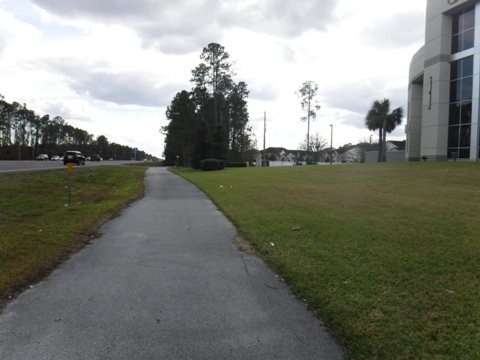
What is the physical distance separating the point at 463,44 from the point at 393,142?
78292mm

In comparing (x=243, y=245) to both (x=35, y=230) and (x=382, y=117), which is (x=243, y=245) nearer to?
(x=35, y=230)

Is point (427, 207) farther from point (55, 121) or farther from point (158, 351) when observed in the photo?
point (55, 121)

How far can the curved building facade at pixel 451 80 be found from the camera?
28953 mm

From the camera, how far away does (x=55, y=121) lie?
100875 millimetres

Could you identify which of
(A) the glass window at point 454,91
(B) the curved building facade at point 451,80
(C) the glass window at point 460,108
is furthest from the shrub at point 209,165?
(A) the glass window at point 454,91

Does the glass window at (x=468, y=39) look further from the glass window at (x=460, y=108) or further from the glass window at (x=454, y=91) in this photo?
the glass window at (x=454, y=91)

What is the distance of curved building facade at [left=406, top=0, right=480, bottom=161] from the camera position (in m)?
29.0

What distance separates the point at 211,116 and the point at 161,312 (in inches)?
2396

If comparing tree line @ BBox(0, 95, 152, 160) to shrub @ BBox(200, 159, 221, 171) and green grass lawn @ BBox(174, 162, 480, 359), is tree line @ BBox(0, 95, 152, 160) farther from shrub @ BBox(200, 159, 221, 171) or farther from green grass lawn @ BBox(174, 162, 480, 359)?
green grass lawn @ BBox(174, 162, 480, 359)

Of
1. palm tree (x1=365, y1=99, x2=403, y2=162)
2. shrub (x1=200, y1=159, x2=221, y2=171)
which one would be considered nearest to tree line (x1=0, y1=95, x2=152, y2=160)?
shrub (x1=200, y1=159, x2=221, y2=171)

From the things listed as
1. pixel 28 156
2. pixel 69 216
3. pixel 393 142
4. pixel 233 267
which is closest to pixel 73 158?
pixel 69 216

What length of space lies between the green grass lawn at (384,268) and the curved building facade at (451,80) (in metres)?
22.8

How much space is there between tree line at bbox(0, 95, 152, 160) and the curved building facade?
2896 inches

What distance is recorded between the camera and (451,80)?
3103cm
